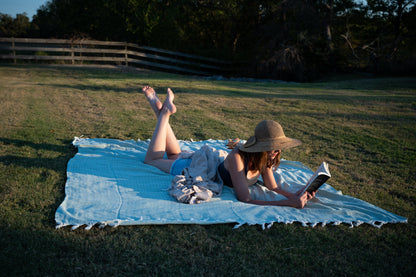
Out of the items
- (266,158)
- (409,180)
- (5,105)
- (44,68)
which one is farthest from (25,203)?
(44,68)

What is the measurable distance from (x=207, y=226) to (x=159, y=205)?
1.77 feet

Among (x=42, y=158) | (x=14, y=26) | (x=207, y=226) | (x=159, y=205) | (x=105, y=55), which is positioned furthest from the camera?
(x=14, y=26)

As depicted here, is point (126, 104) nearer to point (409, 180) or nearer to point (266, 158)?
point (266, 158)

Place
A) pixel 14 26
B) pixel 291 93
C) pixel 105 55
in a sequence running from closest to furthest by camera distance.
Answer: pixel 291 93 → pixel 105 55 → pixel 14 26

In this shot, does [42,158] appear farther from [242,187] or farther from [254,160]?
[254,160]

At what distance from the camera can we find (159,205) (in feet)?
9.87

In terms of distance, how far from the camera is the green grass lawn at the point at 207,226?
2275 mm

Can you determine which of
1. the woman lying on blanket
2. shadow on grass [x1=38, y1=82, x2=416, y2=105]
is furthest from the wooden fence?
the woman lying on blanket

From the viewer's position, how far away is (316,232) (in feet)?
9.02

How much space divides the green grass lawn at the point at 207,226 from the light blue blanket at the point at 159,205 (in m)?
0.10

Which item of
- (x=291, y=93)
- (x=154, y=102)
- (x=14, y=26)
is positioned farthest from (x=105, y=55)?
(x=154, y=102)

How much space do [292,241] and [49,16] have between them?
24260mm

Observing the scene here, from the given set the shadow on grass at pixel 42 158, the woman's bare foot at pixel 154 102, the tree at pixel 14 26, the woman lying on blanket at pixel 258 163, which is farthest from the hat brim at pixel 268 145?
the tree at pixel 14 26

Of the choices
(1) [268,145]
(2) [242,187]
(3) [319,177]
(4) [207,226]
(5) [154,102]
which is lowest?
(4) [207,226]
